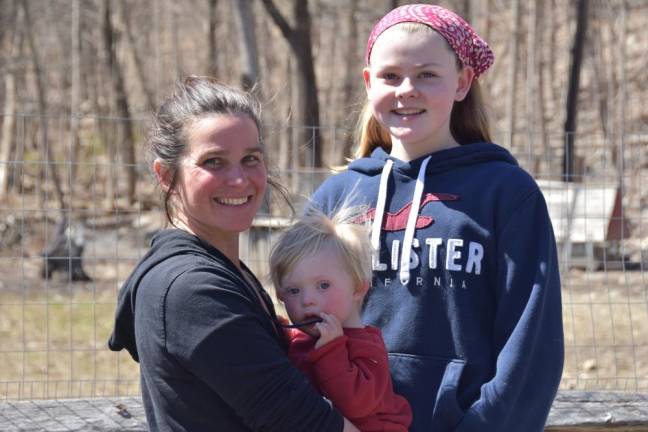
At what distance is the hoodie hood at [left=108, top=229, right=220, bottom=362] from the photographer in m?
1.88

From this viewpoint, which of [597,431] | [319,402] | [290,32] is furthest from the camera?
[290,32]

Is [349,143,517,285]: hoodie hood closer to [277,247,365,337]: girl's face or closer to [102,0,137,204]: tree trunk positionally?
[277,247,365,337]: girl's face

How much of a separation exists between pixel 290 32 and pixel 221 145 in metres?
7.48

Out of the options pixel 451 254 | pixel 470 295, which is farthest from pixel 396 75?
pixel 470 295

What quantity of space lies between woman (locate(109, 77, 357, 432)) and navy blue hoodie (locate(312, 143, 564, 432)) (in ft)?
1.43

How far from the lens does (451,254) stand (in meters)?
2.28

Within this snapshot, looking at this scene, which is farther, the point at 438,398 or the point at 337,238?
the point at 438,398

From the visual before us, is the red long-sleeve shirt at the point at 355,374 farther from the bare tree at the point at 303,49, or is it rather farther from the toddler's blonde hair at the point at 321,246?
the bare tree at the point at 303,49

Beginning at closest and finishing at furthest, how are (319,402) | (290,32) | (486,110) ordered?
1. (319,402)
2. (486,110)
3. (290,32)

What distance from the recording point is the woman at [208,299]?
5.67ft

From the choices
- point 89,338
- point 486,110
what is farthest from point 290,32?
point 486,110

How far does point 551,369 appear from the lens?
224cm

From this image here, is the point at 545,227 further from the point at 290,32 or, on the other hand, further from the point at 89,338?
the point at 290,32

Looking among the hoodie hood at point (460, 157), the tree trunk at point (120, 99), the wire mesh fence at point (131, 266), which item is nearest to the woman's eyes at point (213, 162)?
the hoodie hood at point (460, 157)
